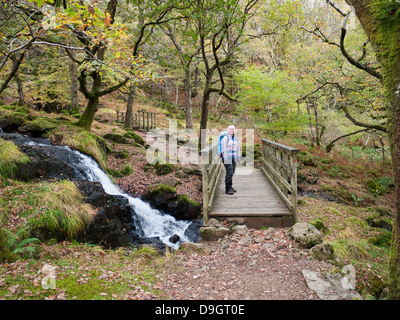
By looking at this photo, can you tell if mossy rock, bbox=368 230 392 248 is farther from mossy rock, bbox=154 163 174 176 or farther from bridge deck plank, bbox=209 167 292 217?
mossy rock, bbox=154 163 174 176

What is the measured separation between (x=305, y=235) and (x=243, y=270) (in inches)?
58.4

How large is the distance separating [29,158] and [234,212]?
5.54m

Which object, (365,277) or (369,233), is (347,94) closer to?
(369,233)

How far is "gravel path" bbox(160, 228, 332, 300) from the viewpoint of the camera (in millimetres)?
3424

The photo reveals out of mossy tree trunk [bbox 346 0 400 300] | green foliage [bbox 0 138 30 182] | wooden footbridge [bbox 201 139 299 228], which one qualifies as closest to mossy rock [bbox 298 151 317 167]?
wooden footbridge [bbox 201 139 299 228]

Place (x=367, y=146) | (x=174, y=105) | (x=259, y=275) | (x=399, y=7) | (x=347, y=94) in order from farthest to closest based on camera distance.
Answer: (x=174, y=105), (x=367, y=146), (x=347, y=94), (x=259, y=275), (x=399, y=7)

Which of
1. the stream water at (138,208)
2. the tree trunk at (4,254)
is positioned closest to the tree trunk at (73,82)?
the stream water at (138,208)

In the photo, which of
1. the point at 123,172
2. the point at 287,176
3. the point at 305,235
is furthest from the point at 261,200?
the point at 123,172

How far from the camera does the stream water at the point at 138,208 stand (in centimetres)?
729

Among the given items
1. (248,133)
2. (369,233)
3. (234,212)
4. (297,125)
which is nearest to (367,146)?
(248,133)

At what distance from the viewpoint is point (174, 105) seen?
29.5 metres

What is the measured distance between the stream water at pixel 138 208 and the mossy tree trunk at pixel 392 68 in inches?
200

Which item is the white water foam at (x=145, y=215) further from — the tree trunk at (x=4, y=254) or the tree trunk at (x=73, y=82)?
the tree trunk at (x=73, y=82)
